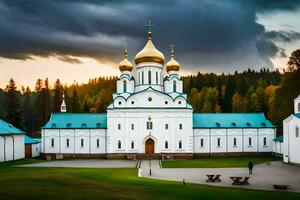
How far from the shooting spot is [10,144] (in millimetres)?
55281

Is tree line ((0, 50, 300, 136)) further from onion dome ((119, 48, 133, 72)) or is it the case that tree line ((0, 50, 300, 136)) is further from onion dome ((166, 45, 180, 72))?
onion dome ((119, 48, 133, 72))

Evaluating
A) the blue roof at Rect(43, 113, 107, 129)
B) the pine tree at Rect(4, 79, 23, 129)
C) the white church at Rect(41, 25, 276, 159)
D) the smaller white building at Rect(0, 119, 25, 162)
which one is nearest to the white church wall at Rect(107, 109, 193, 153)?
the white church at Rect(41, 25, 276, 159)

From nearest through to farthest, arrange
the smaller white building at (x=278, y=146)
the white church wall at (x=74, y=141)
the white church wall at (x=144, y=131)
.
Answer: the smaller white building at (x=278, y=146) → the white church wall at (x=144, y=131) → the white church wall at (x=74, y=141)

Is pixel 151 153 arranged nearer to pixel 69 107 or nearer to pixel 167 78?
pixel 167 78

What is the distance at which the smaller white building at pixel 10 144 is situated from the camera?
174ft

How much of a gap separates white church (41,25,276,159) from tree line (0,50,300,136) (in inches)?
326

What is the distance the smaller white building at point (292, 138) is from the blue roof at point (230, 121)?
13.3m

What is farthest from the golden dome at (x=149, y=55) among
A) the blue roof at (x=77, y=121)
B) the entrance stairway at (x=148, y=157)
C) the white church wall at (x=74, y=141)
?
the entrance stairway at (x=148, y=157)

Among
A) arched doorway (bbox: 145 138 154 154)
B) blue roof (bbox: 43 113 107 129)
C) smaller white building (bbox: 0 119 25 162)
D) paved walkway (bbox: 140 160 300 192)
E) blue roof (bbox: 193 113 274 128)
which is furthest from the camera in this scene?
blue roof (bbox: 193 113 274 128)

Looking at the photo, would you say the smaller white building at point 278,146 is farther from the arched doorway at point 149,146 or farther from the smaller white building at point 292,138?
the arched doorway at point 149,146

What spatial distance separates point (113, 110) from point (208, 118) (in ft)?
53.0

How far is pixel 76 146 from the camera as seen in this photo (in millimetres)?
64000

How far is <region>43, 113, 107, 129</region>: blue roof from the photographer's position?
211 ft

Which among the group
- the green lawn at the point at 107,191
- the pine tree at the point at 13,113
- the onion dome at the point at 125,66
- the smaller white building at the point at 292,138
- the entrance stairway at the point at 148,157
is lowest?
the entrance stairway at the point at 148,157
